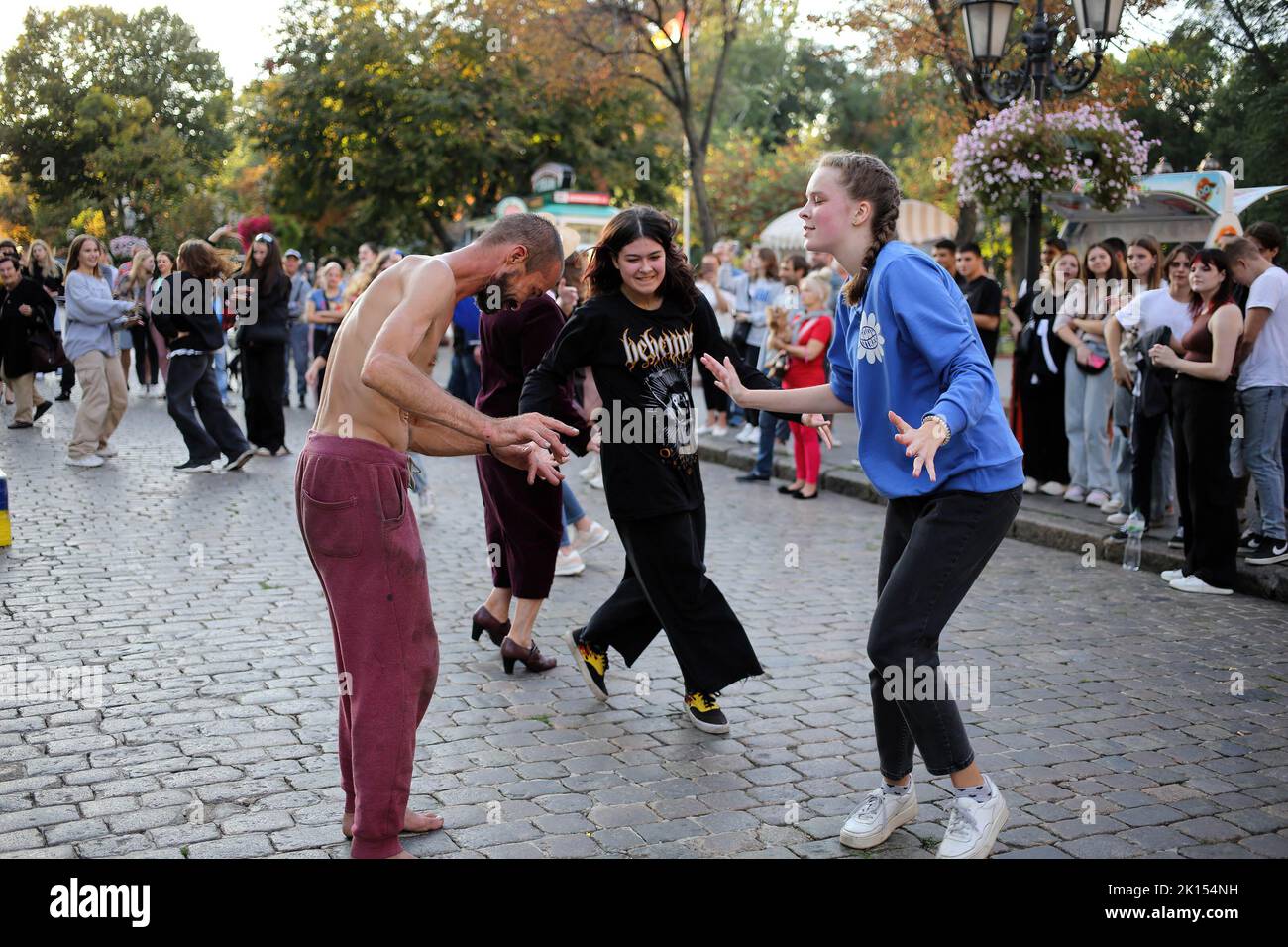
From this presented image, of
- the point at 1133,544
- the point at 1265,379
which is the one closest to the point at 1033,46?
the point at 1265,379

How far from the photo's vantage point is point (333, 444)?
3.68 metres

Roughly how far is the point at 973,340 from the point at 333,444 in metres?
1.82

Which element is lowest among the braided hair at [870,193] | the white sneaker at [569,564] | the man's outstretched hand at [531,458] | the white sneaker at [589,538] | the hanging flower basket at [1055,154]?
the white sneaker at [569,564]

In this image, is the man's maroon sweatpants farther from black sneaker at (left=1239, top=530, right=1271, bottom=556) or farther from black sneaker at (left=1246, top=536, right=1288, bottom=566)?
black sneaker at (left=1239, top=530, right=1271, bottom=556)

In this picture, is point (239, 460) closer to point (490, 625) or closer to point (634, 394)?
point (490, 625)

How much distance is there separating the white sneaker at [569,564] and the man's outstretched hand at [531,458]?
4.05 meters

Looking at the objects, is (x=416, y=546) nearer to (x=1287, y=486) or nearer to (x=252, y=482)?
(x=1287, y=486)

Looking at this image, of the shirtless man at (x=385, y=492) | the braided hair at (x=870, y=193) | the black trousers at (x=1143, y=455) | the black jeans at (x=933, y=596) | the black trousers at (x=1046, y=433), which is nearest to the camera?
the shirtless man at (x=385, y=492)

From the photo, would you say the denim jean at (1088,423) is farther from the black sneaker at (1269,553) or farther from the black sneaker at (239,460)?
the black sneaker at (239,460)

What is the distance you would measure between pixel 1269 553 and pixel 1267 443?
670 millimetres

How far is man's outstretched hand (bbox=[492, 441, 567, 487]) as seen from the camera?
3.80 meters

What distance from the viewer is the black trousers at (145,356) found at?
62.3 feet

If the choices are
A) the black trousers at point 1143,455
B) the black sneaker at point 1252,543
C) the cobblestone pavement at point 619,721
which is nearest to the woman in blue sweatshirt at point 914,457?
the cobblestone pavement at point 619,721
